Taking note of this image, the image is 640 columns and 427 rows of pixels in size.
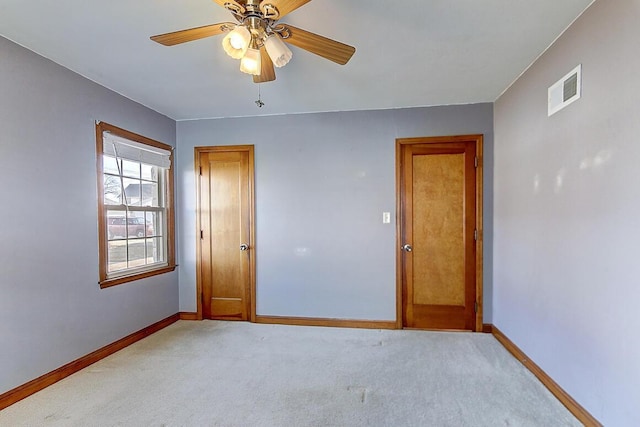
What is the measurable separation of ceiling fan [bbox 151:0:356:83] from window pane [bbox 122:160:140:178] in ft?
6.39

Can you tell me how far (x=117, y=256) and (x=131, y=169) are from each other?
0.88m

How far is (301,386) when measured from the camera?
231cm

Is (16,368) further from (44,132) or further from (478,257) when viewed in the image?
(478,257)

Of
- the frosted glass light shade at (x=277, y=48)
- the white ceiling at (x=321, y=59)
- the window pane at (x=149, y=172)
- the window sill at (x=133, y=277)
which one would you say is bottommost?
the window sill at (x=133, y=277)

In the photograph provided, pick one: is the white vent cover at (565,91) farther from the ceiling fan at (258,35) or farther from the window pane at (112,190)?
the window pane at (112,190)

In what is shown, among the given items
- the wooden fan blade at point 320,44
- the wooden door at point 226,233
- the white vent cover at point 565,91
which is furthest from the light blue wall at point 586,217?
the wooden door at point 226,233

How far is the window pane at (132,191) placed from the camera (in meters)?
3.19

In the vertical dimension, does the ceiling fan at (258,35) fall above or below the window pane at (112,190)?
above

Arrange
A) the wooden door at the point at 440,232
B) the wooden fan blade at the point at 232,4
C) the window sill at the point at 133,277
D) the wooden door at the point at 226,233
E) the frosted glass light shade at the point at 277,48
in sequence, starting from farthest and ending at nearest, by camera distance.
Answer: the wooden door at the point at 226,233 → the wooden door at the point at 440,232 → the window sill at the point at 133,277 → the frosted glass light shade at the point at 277,48 → the wooden fan blade at the point at 232,4

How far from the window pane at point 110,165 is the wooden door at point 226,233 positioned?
0.92 m

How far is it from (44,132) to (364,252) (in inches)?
116

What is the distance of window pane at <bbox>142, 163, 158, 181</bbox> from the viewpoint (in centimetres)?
346

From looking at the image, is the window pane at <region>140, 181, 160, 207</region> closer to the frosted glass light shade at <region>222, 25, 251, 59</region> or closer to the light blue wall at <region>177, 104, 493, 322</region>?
the light blue wall at <region>177, 104, 493, 322</region>

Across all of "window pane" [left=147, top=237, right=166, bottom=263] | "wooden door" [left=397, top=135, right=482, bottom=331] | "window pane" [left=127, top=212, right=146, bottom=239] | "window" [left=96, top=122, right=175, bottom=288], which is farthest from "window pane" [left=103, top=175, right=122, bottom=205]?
"wooden door" [left=397, top=135, right=482, bottom=331]
